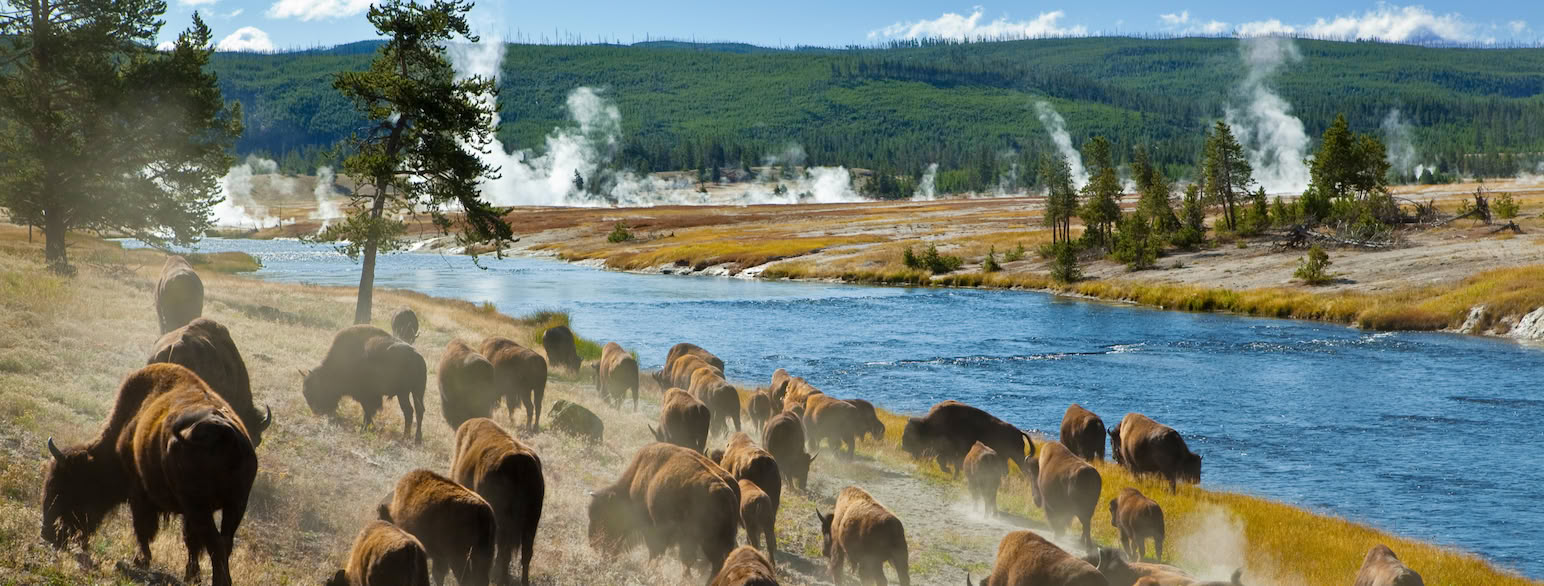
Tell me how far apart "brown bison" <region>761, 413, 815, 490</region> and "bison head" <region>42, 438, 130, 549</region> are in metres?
8.42

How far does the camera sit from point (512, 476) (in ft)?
30.6

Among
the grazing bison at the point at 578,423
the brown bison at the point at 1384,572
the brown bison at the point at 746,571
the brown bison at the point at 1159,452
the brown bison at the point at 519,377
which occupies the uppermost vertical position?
the brown bison at the point at 519,377

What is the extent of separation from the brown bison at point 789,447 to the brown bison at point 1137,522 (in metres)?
4.31

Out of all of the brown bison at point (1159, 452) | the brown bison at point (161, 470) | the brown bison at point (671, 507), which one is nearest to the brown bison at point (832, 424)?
the brown bison at point (1159, 452)

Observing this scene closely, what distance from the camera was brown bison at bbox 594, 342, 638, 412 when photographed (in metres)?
21.7

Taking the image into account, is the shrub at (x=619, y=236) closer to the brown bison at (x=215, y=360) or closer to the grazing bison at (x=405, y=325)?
the grazing bison at (x=405, y=325)

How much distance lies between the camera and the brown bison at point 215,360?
36.4 ft

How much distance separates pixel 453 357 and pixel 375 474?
3.82m

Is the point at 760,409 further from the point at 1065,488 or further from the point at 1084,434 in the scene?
the point at 1065,488

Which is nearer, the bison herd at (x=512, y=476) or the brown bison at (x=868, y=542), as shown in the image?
the bison herd at (x=512, y=476)

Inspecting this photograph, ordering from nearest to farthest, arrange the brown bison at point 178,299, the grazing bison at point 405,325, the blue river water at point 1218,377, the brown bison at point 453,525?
1. the brown bison at point 453,525
2. the brown bison at point 178,299
3. the blue river water at point 1218,377
4. the grazing bison at point 405,325

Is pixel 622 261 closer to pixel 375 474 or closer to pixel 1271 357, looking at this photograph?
pixel 1271 357


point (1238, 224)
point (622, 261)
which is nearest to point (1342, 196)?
point (1238, 224)

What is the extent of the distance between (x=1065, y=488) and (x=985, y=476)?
1612 millimetres
